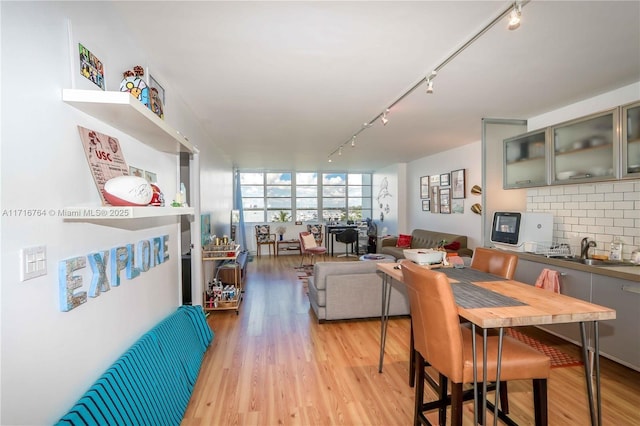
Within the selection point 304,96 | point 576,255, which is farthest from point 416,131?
point 576,255

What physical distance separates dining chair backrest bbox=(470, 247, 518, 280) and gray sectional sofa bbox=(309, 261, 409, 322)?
4.82 ft

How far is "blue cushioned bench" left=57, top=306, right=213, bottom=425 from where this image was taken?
1.37 m

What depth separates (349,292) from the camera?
3738 mm

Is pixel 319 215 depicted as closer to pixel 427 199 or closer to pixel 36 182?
pixel 427 199

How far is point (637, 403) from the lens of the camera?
2182 millimetres

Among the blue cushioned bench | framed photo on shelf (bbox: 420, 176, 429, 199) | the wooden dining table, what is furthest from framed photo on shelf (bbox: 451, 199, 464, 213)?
Result: the blue cushioned bench

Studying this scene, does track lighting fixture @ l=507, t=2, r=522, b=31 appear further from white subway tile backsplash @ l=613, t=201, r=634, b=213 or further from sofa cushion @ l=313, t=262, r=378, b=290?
sofa cushion @ l=313, t=262, r=378, b=290

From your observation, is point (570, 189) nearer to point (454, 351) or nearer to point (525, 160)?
point (525, 160)

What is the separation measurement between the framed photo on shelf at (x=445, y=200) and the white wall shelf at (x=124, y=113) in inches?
206

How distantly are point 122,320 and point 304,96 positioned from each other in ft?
7.90

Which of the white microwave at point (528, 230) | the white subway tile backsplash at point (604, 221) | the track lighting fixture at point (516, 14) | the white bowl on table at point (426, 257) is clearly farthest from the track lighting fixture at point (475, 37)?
the white subway tile backsplash at point (604, 221)

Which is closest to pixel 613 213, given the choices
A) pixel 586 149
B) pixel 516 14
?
pixel 586 149

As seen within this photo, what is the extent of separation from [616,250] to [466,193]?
2793mm

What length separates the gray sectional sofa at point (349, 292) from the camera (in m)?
3.71
